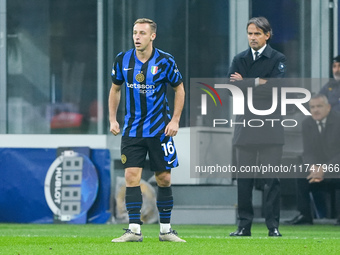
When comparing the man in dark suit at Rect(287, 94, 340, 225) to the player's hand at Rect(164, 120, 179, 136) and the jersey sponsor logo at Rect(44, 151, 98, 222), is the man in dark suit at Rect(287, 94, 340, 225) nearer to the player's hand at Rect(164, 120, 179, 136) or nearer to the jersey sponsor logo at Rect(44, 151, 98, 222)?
the jersey sponsor logo at Rect(44, 151, 98, 222)

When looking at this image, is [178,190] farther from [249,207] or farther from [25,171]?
[249,207]

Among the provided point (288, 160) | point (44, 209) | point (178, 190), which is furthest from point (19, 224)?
point (288, 160)

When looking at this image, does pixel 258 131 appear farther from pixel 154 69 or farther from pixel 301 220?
pixel 301 220

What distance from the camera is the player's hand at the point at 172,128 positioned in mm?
6582

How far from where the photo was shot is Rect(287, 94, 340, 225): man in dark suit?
10.6m

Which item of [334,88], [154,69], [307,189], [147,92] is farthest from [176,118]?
[334,88]

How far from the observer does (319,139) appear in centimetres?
1080

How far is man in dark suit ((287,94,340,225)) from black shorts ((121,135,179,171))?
4.18 metres

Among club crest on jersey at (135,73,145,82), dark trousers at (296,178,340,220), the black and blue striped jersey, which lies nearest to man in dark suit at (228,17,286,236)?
the black and blue striped jersey

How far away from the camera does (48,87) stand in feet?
38.7

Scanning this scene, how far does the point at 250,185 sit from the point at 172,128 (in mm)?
1539

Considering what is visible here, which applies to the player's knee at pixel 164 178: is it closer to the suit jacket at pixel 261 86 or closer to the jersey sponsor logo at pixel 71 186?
the suit jacket at pixel 261 86

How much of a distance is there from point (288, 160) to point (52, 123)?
2940 millimetres

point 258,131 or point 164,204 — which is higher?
point 258,131
